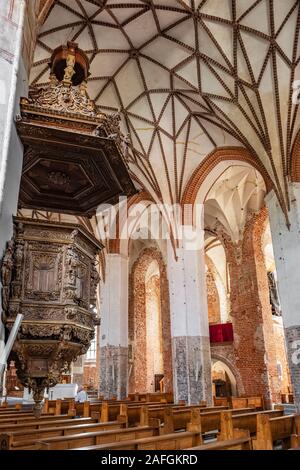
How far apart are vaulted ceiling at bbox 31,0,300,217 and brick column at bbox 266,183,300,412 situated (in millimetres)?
602

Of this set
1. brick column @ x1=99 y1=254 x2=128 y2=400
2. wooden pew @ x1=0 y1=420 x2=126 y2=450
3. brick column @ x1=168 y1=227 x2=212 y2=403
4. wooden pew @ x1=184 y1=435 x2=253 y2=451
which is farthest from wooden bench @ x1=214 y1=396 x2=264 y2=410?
wooden pew @ x1=184 y1=435 x2=253 y2=451

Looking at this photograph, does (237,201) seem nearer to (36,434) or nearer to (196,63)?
(196,63)

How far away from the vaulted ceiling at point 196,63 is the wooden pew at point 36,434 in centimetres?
859

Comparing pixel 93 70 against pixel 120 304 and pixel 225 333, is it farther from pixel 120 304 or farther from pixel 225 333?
pixel 225 333

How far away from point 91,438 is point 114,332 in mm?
12319

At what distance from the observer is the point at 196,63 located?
11344 millimetres

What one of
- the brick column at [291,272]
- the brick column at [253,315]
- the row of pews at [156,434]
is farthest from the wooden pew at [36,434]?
the brick column at [253,315]

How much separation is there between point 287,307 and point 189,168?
679cm

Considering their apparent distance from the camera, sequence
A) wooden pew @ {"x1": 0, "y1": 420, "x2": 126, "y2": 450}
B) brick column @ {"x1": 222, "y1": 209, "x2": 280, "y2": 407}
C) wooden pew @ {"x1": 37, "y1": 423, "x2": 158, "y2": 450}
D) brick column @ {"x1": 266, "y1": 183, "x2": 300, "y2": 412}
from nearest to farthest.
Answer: wooden pew @ {"x1": 37, "y1": 423, "x2": 158, "y2": 450}, wooden pew @ {"x1": 0, "y1": 420, "x2": 126, "y2": 450}, brick column @ {"x1": 266, "y1": 183, "x2": 300, "y2": 412}, brick column @ {"x1": 222, "y1": 209, "x2": 280, "y2": 407}

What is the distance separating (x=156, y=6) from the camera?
10.2m

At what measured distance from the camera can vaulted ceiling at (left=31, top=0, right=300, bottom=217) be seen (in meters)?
9.80

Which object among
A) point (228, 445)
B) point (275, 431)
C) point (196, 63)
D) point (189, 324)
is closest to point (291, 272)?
point (189, 324)

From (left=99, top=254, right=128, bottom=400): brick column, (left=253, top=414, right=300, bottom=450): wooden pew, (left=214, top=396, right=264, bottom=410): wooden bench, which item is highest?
(left=99, top=254, right=128, bottom=400): brick column

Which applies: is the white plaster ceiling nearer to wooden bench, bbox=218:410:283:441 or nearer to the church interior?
the church interior
